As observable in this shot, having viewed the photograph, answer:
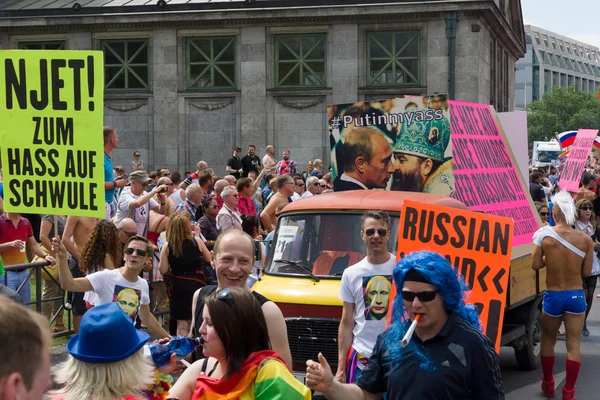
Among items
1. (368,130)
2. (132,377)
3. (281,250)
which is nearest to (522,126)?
(368,130)

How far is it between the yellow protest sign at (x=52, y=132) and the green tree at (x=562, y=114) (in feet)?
428

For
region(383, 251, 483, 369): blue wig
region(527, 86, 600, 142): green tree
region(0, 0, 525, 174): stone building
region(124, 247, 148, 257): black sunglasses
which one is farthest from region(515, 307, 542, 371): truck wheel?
region(527, 86, 600, 142): green tree

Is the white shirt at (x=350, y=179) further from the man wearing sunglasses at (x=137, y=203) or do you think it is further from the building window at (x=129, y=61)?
the building window at (x=129, y=61)

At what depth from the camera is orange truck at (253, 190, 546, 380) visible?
9.05 meters

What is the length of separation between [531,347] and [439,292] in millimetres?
7290

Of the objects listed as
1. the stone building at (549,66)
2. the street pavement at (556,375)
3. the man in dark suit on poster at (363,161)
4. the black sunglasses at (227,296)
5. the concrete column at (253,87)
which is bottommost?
the street pavement at (556,375)

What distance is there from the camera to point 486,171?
12180mm

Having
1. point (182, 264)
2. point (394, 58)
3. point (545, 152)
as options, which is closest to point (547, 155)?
point (545, 152)

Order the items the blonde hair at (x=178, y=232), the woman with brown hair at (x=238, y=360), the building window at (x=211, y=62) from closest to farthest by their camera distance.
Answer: the woman with brown hair at (x=238, y=360), the blonde hair at (x=178, y=232), the building window at (x=211, y=62)

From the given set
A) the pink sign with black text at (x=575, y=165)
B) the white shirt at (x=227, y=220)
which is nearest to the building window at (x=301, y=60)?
the pink sign with black text at (x=575, y=165)

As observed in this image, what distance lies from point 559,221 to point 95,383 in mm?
7095

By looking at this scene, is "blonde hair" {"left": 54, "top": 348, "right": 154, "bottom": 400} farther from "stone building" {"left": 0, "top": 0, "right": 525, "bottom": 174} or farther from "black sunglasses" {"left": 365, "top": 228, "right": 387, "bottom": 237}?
"stone building" {"left": 0, "top": 0, "right": 525, "bottom": 174}

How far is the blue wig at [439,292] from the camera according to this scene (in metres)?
4.38

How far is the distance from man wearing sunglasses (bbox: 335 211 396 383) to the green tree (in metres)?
130
